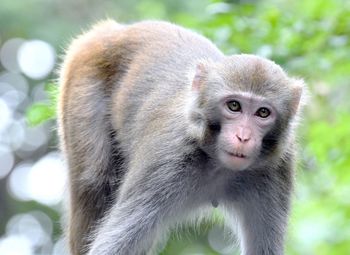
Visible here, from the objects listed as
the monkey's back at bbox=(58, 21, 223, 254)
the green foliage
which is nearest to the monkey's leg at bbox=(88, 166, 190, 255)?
the monkey's back at bbox=(58, 21, 223, 254)

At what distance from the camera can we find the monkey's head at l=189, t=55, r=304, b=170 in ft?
24.0

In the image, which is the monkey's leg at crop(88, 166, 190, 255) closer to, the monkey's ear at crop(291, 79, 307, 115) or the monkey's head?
the monkey's head

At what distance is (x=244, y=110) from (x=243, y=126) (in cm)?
13

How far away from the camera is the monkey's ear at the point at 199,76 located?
25.5 feet

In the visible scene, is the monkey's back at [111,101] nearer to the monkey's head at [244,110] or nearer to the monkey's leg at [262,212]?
the monkey's head at [244,110]

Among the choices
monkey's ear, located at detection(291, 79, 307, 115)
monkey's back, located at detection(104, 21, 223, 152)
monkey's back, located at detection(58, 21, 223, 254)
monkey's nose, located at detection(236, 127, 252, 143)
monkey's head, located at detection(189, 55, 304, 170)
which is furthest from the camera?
monkey's back, located at detection(58, 21, 223, 254)

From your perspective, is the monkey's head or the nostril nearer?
the nostril

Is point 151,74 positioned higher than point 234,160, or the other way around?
point 151,74

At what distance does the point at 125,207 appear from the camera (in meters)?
7.93

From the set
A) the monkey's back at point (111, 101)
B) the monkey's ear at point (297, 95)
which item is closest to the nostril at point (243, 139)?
the monkey's ear at point (297, 95)

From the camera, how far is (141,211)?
7.84 metres

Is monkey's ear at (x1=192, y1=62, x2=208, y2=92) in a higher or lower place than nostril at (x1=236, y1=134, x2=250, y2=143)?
higher

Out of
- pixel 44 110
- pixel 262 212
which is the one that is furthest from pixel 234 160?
pixel 44 110

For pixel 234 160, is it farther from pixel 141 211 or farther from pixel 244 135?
pixel 141 211
